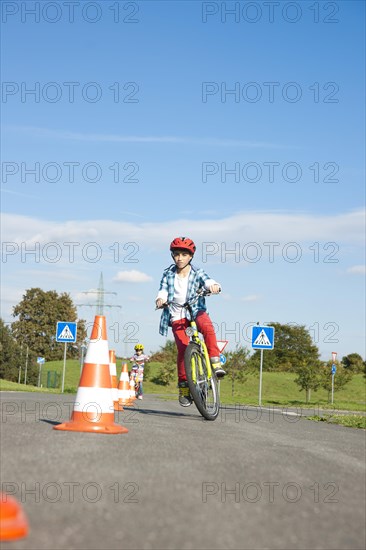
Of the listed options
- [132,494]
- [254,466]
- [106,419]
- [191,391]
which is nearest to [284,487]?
[254,466]

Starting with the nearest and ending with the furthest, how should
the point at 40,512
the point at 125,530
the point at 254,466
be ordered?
the point at 125,530
the point at 40,512
the point at 254,466

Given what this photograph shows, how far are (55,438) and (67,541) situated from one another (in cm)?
332

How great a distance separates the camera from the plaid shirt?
1080 cm

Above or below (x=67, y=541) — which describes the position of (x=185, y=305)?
above

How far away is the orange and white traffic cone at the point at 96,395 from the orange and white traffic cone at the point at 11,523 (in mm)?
4159

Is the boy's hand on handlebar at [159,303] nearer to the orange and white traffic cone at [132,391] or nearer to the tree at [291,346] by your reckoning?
the orange and white traffic cone at [132,391]

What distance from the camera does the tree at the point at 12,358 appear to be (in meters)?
102

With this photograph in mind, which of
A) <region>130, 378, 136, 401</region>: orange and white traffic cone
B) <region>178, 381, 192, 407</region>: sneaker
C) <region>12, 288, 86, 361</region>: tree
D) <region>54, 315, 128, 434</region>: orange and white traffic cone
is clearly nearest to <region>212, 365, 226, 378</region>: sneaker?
<region>178, 381, 192, 407</region>: sneaker

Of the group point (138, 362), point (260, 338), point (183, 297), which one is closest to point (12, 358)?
point (260, 338)

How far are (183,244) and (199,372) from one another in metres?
1.66

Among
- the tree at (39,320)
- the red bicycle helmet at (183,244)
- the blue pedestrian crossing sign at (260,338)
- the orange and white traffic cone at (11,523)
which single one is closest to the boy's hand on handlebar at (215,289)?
the red bicycle helmet at (183,244)

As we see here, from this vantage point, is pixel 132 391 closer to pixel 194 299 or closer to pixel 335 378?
pixel 194 299

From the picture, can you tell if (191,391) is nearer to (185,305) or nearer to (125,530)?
(185,305)

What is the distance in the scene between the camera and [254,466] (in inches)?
224
